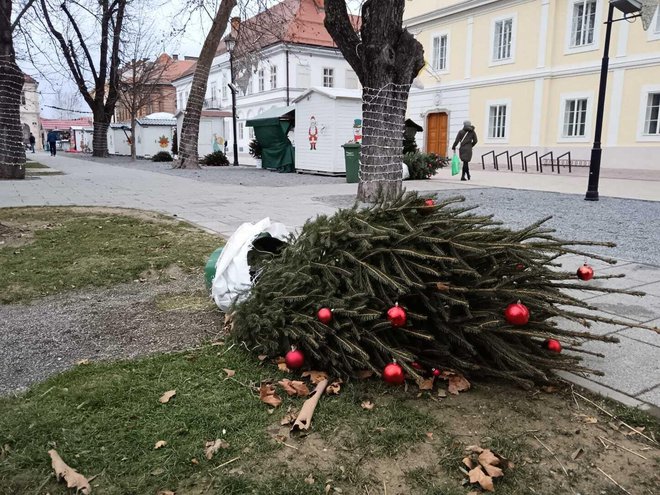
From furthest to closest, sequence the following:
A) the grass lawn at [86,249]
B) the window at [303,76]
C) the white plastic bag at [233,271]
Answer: the window at [303,76] < the grass lawn at [86,249] < the white plastic bag at [233,271]

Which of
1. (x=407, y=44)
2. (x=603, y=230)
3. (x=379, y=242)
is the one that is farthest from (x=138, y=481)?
(x=407, y=44)

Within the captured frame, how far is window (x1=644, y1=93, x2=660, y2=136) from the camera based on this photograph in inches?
791

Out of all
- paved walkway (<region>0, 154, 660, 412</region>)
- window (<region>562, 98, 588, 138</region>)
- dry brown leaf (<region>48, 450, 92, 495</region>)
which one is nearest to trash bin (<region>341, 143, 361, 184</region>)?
paved walkway (<region>0, 154, 660, 412</region>)

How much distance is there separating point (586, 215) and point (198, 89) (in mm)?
16557

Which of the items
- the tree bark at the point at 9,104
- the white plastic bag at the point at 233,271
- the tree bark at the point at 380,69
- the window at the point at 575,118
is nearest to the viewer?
the white plastic bag at the point at 233,271

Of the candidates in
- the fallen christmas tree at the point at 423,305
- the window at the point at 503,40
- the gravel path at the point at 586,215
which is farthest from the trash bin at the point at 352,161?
the fallen christmas tree at the point at 423,305

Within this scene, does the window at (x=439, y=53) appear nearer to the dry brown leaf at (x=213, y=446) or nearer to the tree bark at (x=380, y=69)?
the tree bark at (x=380, y=69)

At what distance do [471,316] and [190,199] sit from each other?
373 inches

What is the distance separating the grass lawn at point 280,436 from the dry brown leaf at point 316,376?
100 mm

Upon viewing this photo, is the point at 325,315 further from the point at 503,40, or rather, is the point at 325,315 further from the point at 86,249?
the point at 503,40

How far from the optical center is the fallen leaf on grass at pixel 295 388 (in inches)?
108

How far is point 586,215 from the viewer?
9.29 meters

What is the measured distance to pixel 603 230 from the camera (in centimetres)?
784

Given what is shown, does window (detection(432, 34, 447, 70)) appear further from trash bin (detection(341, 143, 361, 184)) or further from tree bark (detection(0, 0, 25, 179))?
tree bark (detection(0, 0, 25, 179))
